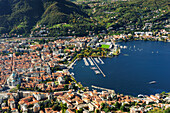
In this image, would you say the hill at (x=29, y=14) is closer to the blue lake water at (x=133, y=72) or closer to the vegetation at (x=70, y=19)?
the vegetation at (x=70, y=19)

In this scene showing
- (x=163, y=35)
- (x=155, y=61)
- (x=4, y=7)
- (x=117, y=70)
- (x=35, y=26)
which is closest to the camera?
(x=117, y=70)

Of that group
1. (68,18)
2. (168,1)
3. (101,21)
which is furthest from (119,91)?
(168,1)

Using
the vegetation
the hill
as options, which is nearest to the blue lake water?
the vegetation

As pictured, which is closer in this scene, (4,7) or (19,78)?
(19,78)

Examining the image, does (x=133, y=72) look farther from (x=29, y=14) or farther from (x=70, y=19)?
(x=29, y=14)

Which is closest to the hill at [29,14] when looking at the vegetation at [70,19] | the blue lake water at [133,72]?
the vegetation at [70,19]

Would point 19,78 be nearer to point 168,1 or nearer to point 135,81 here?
point 135,81
